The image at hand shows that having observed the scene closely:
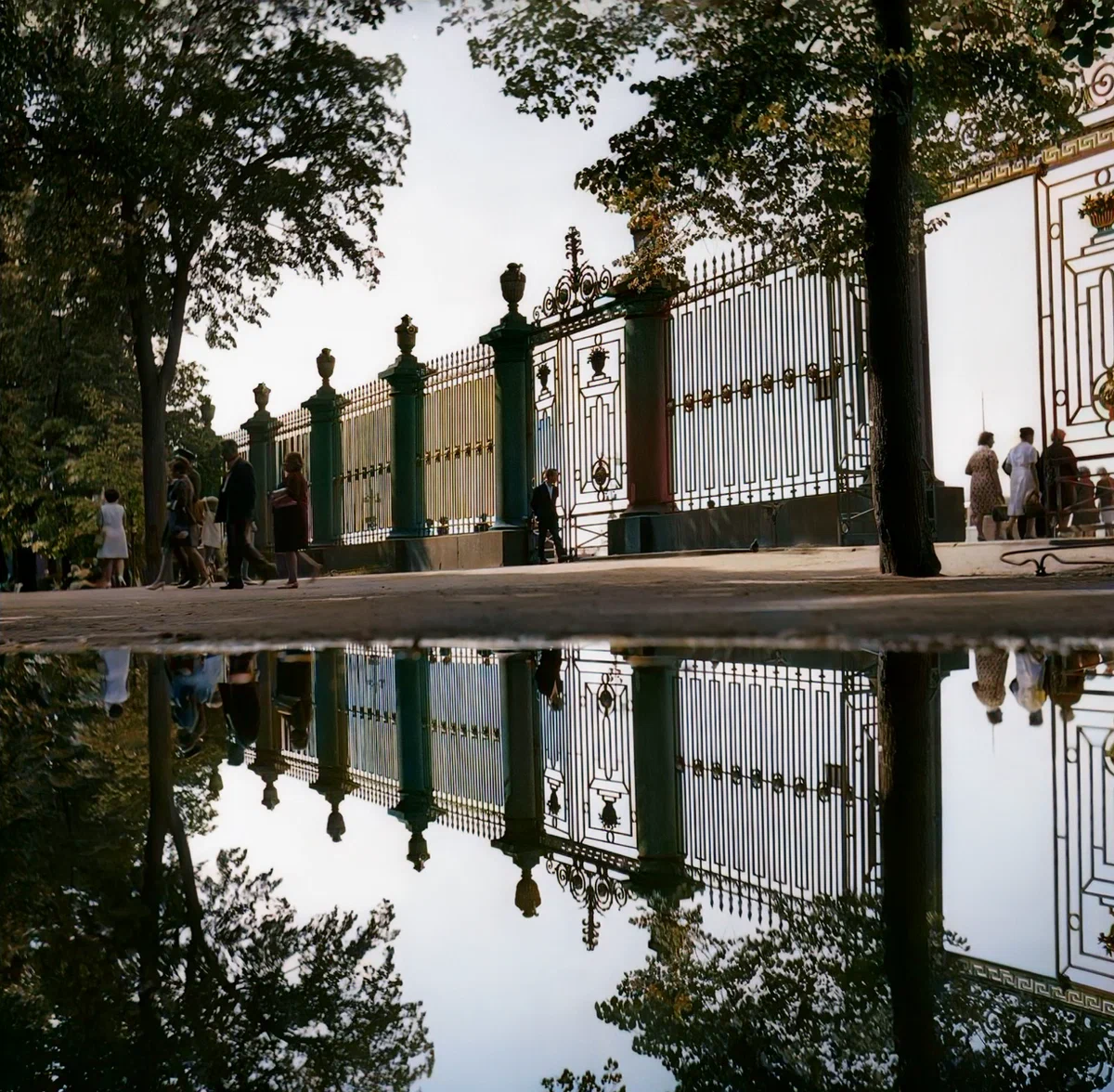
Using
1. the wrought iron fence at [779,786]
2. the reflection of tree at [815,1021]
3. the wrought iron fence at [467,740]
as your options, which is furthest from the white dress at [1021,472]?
the reflection of tree at [815,1021]

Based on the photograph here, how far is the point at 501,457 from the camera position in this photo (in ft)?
66.2

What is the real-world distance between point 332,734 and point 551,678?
1049mm

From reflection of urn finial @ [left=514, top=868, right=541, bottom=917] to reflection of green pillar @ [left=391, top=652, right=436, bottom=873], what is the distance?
0.12 m

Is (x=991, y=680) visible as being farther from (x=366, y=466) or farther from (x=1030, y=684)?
(x=366, y=466)

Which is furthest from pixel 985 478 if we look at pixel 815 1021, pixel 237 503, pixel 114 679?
pixel 815 1021

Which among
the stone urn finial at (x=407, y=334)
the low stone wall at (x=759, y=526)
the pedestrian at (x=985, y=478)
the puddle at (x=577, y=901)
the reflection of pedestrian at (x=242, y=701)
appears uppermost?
the stone urn finial at (x=407, y=334)

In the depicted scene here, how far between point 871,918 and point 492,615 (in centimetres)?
571

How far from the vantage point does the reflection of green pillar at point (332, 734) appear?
1.85 metres

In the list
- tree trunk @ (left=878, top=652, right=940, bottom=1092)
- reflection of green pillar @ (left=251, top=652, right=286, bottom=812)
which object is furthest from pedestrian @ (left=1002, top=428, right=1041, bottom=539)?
tree trunk @ (left=878, top=652, right=940, bottom=1092)

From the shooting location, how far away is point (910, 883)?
49.5 inches

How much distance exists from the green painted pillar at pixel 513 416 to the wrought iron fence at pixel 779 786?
55.0 ft

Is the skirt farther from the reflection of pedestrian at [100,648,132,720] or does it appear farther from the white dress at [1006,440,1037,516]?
the reflection of pedestrian at [100,648,132,720]

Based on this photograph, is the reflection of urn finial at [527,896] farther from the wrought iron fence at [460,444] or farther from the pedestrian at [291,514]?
the wrought iron fence at [460,444]

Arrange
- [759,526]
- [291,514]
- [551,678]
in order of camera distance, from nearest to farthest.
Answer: [551,678], [291,514], [759,526]
